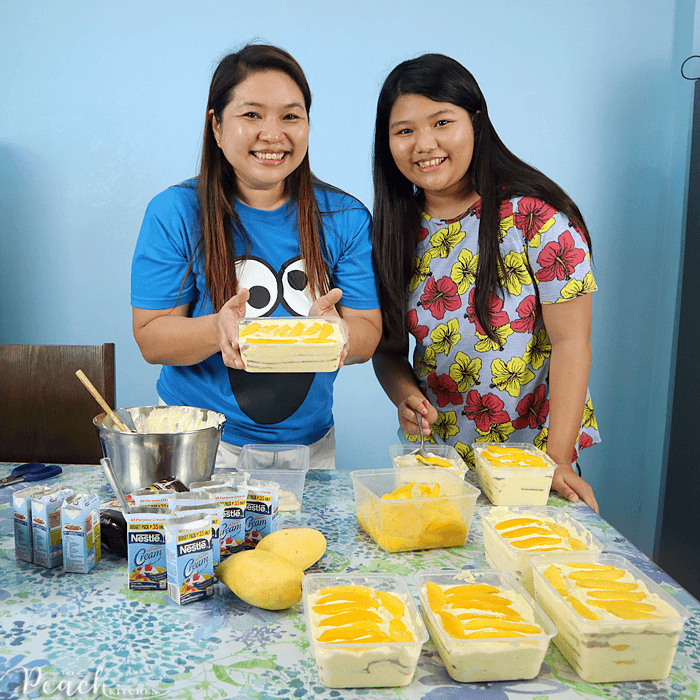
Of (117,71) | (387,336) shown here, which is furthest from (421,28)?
(387,336)

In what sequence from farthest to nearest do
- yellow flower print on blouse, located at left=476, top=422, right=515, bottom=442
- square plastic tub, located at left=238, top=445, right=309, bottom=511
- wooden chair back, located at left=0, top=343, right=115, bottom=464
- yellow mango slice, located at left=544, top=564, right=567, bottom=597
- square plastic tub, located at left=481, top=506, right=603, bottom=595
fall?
wooden chair back, located at left=0, top=343, right=115, bottom=464
yellow flower print on blouse, located at left=476, top=422, right=515, bottom=442
square plastic tub, located at left=238, top=445, right=309, bottom=511
square plastic tub, located at left=481, top=506, right=603, bottom=595
yellow mango slice, located at left=544, top=564, right=567, bottom=597

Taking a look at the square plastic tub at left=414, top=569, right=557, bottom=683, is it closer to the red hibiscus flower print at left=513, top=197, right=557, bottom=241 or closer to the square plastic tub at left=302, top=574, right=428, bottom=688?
the square plastic tub at left=302, top=574, right=428, bottom=688

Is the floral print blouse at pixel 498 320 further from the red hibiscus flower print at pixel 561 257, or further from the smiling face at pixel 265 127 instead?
the smiling face at pixel 265 127

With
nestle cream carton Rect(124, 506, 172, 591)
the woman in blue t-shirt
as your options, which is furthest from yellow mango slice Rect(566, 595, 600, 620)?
the woman in blue t-shirt

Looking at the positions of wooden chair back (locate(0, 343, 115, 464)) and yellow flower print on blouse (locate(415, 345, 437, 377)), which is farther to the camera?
wooden chair back (locate(0, 343, 115, 464))

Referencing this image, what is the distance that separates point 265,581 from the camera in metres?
0.90

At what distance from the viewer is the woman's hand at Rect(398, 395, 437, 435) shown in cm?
156

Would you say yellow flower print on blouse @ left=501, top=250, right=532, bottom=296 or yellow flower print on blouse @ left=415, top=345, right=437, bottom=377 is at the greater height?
yellow flower print on blouse @ left=501, top=250, right=532, bottom=296

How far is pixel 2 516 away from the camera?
1.26 m

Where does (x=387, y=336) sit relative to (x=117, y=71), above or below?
below

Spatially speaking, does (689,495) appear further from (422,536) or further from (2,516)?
(2,516)

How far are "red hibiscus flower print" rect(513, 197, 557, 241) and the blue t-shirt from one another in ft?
1.43

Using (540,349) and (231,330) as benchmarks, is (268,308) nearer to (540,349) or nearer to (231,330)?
(231,330)

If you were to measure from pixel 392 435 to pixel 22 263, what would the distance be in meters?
1.98
